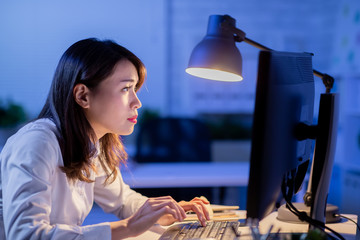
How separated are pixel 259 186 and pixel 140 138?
196 centimetres

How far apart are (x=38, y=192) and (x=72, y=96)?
11.5 inches

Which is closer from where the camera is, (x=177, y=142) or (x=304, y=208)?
(x=304, y=208)

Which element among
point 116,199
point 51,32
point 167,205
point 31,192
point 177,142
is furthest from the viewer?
point 51,32

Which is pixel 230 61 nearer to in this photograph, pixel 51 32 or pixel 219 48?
pixel 219 48

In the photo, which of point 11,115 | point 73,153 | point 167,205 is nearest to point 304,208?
point 167,205

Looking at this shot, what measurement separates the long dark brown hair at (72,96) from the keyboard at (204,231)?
0.96 feet

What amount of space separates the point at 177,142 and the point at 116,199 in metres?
1.43

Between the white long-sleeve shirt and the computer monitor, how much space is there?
1.37 ft

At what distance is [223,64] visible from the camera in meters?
1.00

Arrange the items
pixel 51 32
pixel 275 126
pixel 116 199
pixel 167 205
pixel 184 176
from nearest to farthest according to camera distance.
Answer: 1. pixel 275 126
2. pixel 167 205
3. pixel 116 199
4. pixel 184 176
5. pixel 51 32

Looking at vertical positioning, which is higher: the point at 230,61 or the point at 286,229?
the point at 230,61

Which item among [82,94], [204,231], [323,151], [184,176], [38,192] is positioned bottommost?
[184,176]

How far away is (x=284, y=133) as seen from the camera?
749 mm

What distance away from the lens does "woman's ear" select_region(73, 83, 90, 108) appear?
1020 millimetres
